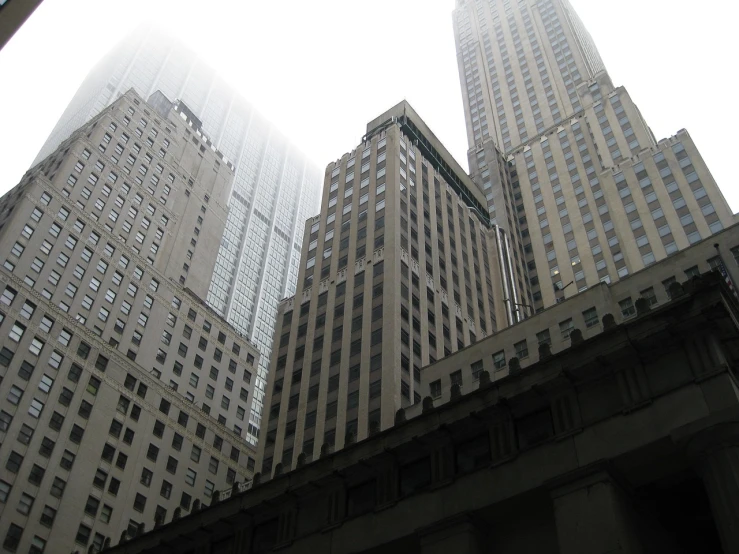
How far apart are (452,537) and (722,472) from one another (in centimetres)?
1030

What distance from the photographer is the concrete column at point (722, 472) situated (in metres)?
23.9

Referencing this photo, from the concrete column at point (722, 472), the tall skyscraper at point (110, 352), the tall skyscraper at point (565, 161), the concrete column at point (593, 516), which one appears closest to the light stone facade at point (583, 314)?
the concrete column at point (593, 516)

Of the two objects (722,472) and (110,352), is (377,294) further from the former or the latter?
(722,472)

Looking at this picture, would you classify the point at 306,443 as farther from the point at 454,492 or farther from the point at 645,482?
the point at 645,482

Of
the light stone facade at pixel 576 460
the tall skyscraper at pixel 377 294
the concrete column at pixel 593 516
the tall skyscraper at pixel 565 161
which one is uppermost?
the tall skyscraper at pixel 565 161

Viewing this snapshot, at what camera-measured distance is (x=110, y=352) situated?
86188 millimetres

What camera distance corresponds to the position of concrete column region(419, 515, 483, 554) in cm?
2962

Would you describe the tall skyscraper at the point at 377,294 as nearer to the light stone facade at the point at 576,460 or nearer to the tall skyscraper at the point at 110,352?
the tall skyscraper at the point at 110,352

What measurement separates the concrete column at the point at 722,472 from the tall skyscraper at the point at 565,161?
77.0 meters

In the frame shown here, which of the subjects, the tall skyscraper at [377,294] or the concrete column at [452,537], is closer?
the concrete column at [452,537]

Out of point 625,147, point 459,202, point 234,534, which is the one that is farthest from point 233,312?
point 234,534

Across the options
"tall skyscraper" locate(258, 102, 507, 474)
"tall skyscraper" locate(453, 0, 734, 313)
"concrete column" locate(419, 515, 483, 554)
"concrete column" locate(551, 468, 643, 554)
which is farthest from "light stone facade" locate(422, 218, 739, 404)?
"tall skyscraper" locate(453, 0, 734, 313)

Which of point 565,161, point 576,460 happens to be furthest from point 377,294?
point 565,161

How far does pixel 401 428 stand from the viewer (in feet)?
115
